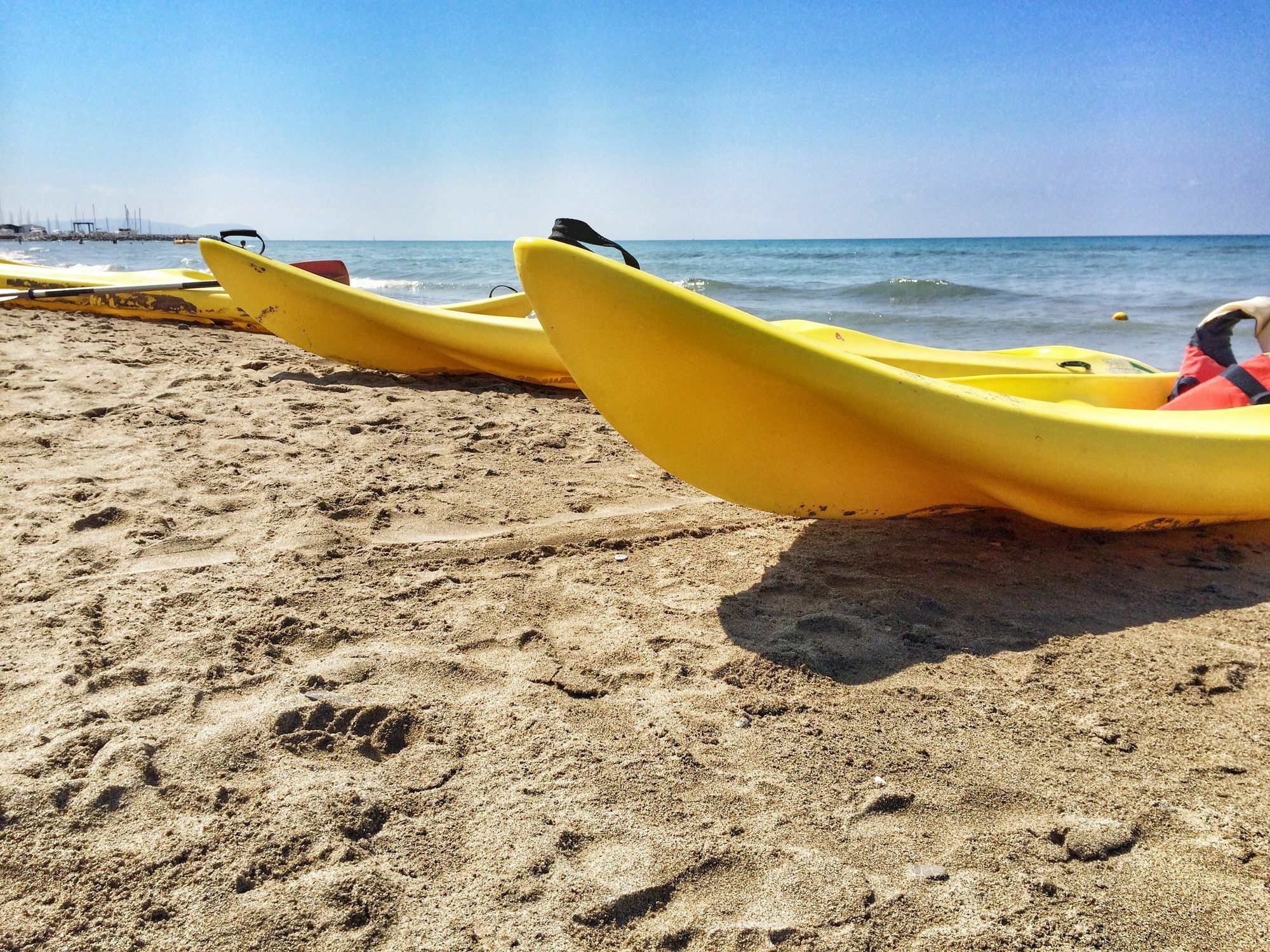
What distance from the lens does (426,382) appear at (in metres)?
3.60

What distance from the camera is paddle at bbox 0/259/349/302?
15.1 ft

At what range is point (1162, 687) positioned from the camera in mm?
1326

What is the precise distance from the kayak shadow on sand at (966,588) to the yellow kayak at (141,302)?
4.29m

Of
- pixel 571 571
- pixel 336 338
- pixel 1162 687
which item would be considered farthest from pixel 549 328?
pixel 336 338

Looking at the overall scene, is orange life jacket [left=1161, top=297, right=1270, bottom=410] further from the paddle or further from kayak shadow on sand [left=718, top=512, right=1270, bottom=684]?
the paddle

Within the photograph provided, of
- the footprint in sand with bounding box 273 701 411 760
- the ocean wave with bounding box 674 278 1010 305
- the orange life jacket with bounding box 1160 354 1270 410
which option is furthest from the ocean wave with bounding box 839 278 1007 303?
the footprint in sand with bounding box 273 701 411 760

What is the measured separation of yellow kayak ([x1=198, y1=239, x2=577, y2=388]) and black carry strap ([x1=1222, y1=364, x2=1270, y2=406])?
2296mm

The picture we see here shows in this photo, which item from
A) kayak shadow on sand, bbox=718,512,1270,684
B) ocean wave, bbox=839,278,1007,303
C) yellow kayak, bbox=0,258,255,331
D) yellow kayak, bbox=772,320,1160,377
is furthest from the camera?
ocean wave, bbox=839,278,1007,303

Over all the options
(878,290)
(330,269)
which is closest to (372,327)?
(330,269)

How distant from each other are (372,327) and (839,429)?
8.13 feet

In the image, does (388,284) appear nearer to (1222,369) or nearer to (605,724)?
(1222,369)

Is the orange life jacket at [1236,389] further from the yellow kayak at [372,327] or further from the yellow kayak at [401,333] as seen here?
the yellow kayak at [372,327]

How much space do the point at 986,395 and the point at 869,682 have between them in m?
0.72

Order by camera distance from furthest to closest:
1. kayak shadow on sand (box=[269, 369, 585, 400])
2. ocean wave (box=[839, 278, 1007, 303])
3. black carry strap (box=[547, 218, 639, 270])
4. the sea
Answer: ocean wave (box=[839, 278, 1007, 303]) → the sea → kayak shadow on sand (box=[269, 369, 585, 400]) → black carry strap (box=[547, 218, 639, 270])
